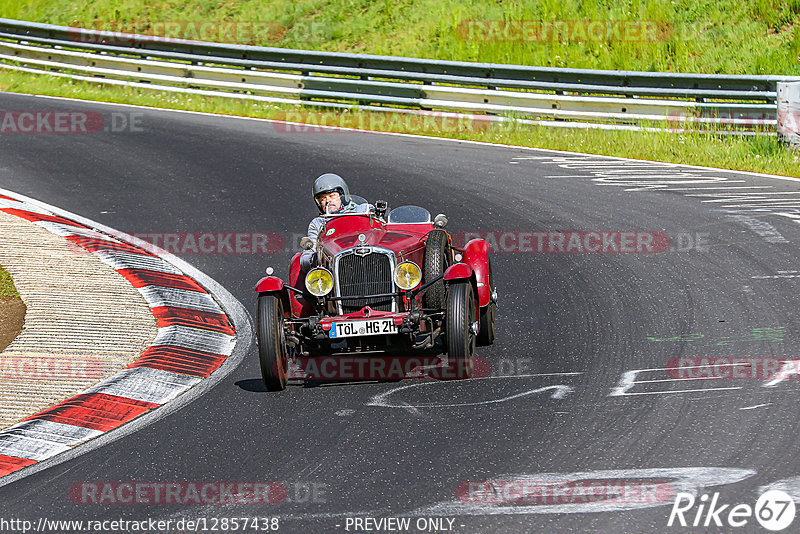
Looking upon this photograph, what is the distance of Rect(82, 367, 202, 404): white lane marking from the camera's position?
288 inches

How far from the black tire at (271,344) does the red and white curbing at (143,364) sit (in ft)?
2.28

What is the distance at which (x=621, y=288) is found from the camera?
9273mm

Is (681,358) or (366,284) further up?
(366,284)

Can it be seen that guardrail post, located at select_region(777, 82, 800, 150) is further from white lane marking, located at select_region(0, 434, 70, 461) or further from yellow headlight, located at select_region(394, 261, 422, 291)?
white lane marking, located at select_region(0, 434, 70, 461)

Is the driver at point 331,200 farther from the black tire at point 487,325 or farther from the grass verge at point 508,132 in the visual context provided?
the grass verge at point 508,132

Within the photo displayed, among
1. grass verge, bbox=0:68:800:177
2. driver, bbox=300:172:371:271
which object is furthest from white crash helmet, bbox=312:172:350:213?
grass verge, bbox=0:68:800:177

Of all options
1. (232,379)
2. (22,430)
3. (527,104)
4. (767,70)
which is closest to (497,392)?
(232,379)

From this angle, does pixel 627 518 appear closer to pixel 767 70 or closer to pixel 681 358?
pixel 681 358

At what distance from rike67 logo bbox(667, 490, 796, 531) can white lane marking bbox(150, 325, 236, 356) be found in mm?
4340

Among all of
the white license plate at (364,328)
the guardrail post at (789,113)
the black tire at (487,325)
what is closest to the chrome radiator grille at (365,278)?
the white license plate at (364,328)

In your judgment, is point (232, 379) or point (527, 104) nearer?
point (232, 379)

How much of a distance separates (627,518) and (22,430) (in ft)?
12.7

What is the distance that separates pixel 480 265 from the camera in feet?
26.7

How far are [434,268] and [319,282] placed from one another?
33.2 inches
